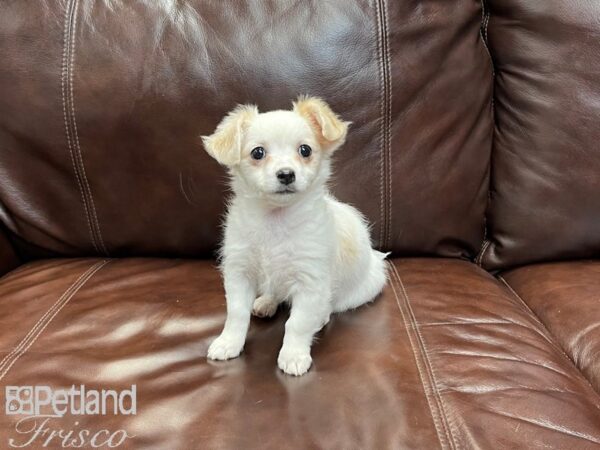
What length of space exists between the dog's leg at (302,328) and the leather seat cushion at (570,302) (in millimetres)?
476

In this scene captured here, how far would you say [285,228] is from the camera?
43.1 inches

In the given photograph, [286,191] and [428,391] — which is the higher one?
[286,191]

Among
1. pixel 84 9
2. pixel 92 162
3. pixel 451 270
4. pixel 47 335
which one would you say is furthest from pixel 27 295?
pixel 451 270

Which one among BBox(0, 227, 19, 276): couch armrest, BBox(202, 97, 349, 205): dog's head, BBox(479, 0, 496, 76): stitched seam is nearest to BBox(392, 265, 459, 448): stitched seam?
BBox(202, 97, 349, 205): dog's head

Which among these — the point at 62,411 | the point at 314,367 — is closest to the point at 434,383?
the point at 314,367

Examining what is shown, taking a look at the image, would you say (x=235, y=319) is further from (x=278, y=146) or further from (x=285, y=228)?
(x=278, y=146)

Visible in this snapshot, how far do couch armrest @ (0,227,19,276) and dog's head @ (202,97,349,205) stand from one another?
2.23 feet

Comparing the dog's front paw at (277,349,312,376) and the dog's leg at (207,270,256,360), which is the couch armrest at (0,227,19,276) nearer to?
the dog's leg at (207,270,256,360)

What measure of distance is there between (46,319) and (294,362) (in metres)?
0.52

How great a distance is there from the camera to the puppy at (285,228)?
3.33 ft

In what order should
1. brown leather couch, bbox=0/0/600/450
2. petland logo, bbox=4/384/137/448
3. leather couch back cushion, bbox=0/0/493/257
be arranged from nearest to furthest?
1. petland logo, bbox=4/384/137/448
2. brown leather couch, bbox=0/0/600/450
3. leather couch back cushion, bbox=0/0/493/257

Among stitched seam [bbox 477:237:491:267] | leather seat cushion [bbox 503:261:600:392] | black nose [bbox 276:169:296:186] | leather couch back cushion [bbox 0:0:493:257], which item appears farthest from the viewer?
stitched seam [bbox 477:237:491:267]

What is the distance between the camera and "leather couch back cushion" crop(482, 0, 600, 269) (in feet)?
4.45

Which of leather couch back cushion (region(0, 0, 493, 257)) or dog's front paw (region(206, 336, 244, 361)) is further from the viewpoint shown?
leather couch back cushion (region(0, 0, 493, 257))
